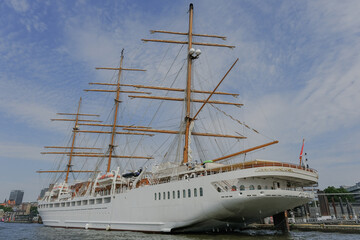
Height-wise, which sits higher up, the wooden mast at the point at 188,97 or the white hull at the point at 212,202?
the wooden mast at the point at 188,97

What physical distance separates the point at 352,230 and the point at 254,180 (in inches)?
565

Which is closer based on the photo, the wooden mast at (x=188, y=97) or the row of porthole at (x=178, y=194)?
the row of porthole at (x=178, y=194)

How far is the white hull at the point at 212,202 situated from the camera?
64.1ft

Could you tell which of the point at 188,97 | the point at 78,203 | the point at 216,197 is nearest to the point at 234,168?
the point at 216,197

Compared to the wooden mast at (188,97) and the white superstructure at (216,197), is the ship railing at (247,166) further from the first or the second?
the wooden mast at (188,97)

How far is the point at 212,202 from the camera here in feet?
66.1

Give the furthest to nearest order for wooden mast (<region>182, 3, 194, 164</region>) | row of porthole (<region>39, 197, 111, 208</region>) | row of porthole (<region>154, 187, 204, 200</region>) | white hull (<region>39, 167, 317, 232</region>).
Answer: row of porthole (<region>39, 197, 111, 208</region>)
wooden mast (<region>182, 3, 194, 164</region>)
row of porthole (<region>154, 187, 204, 200</region>)
white hull (<region>39, 167, 317, 232</region>)

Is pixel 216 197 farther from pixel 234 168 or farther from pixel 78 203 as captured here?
pixel 78 203

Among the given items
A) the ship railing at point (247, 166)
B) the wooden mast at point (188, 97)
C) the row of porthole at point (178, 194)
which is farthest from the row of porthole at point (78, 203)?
the ship railing at point (247, 166)

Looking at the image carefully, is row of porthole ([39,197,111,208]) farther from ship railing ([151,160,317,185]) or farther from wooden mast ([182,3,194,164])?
ship railing ([151,160,317,185])

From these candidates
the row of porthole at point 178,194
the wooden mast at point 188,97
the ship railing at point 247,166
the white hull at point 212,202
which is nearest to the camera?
the white hull at point 212,202

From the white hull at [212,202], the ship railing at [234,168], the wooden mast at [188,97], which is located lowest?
the white hull at [212,202]

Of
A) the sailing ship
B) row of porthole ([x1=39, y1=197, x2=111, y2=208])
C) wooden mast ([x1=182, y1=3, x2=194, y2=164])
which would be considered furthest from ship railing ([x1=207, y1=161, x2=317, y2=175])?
row of porthole ([x1=39, y1=197, x2=111, y2=208])

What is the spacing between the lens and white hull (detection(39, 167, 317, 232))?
19531mm
